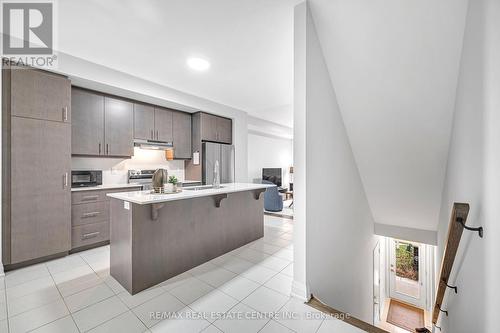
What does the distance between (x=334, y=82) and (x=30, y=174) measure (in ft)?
13.3

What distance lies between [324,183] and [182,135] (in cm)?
354

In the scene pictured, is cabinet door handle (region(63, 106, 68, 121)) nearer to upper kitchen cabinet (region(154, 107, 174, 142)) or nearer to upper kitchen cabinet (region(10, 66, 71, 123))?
upper kitchen cabinet (region(10, 66, 71, 123))

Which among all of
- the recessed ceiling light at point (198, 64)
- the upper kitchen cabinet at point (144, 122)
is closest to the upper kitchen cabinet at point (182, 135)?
the upper kitchen cabinet at point (144, 122)

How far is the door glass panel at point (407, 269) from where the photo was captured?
19.9 ft

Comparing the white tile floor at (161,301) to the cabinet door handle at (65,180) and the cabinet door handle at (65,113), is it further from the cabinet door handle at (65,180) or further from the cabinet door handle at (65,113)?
the cabinet door handle at (65,113)

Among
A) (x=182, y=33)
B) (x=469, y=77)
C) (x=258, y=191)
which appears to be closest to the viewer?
(x=469, y=77)

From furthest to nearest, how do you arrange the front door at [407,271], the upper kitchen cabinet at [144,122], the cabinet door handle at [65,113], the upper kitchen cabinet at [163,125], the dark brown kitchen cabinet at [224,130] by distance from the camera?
the front door at [407,271], the dark brown kitchen cabinet at [224,130], the upper kitchen cabinet at [163,125], the upper kitchen cabinet at [144,122], the cabinet door handle at [65,113]

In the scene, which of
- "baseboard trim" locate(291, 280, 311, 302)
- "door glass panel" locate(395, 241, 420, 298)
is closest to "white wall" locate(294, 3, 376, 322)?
"baseboard trim" locate(291, 280, 311, 302)

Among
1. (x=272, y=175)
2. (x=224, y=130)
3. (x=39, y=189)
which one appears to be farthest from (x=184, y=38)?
(x=272, y=175)

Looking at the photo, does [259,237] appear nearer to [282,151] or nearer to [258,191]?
[258,191]

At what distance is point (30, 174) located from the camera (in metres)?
2.58

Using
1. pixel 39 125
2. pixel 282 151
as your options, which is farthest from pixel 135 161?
pixel 282 151

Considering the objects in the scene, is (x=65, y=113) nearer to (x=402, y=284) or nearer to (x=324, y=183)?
(x=324, y=183)

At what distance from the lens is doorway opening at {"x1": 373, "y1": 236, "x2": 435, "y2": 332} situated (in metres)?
5.39
